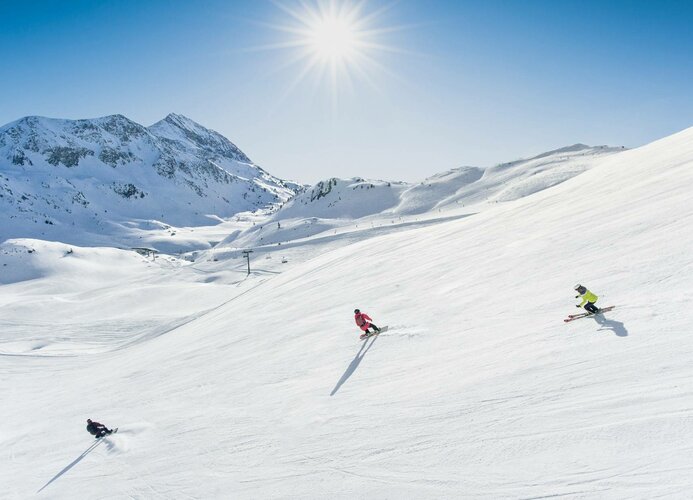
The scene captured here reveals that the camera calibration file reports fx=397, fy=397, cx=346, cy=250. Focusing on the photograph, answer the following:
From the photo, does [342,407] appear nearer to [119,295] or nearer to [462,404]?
[462,404]

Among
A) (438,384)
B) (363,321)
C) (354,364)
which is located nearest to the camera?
(438,384)

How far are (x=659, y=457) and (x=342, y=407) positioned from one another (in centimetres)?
570

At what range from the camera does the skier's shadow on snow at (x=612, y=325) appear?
7.78 metres

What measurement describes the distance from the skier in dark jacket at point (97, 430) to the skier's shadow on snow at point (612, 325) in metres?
13.7

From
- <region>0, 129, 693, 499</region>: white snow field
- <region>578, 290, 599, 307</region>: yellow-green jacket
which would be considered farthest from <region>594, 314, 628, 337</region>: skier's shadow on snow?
<region>578, 290, 599, 307</region>: yellow-green jacket

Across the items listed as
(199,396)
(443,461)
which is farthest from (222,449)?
(443,461)

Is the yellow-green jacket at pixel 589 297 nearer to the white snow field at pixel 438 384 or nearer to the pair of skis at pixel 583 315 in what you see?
the pair of skis at pixel 583 315

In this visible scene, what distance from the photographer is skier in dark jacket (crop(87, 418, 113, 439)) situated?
11.9m

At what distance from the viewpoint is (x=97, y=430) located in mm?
11977

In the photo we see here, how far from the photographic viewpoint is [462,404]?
749 centimetres

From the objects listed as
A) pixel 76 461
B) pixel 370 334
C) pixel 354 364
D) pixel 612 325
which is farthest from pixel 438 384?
pixel 76 461

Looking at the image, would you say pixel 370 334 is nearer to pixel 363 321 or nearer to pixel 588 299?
pixel 363 321

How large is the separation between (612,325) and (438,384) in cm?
376

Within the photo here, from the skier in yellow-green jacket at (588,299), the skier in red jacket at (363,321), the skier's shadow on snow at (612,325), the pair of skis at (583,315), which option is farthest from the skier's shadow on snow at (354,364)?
the skier's shadow on snow at (612,325)
